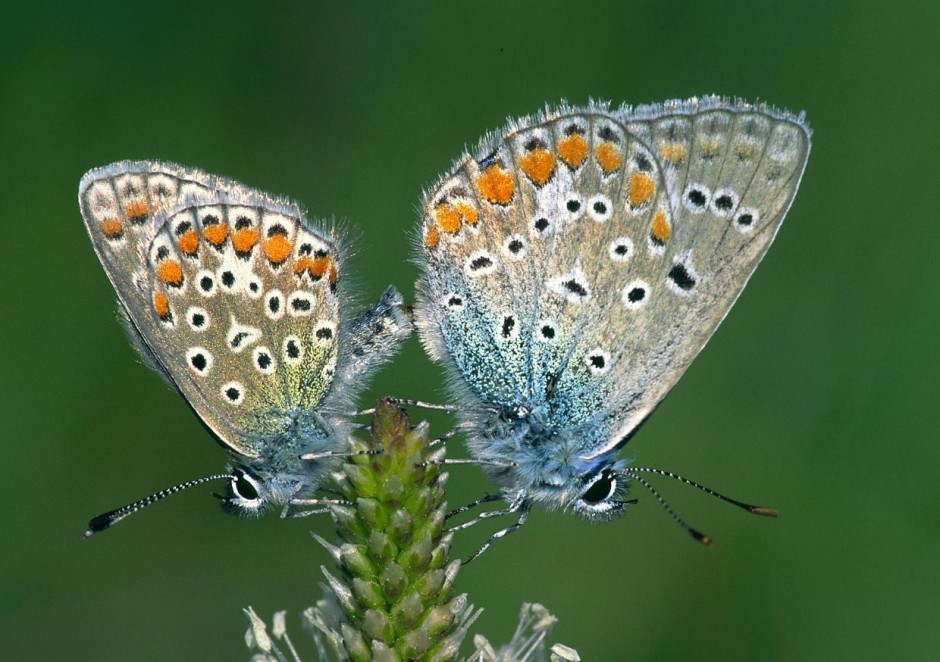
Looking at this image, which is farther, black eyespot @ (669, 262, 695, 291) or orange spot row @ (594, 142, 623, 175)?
orange spot row @ (594, 142, 623, 175)

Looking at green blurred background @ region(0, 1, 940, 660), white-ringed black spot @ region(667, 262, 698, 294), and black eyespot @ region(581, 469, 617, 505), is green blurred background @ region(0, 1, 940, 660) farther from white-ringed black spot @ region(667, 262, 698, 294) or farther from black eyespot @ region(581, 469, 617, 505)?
black eyespot @ region(581, 469, 617, 505)

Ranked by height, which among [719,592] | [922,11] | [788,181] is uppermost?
[922,11]

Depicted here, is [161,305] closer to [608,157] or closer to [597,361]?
[597,361]

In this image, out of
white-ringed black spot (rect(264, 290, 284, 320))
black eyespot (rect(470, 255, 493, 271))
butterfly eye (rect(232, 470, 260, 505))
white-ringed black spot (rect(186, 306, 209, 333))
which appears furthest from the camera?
black eyespot (rect(470, 255, 493, 271))

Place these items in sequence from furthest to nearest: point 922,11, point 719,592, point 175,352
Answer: point 922,11 < point 719,592 < point 175,352

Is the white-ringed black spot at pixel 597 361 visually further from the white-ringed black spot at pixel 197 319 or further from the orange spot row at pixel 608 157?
the white-ringed black spot at pixel 197 319

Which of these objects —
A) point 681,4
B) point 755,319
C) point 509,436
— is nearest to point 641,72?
point 681,4

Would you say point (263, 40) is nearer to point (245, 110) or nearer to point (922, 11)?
point (245, 110)

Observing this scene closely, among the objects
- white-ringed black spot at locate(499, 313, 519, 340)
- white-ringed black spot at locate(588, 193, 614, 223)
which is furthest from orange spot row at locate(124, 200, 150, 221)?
white-ringed black spot at locate(588, 193, 614, 223)
